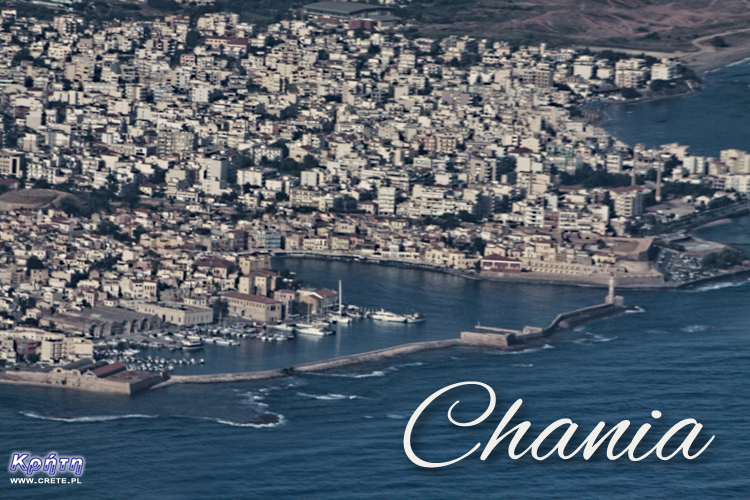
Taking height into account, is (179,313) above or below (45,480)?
above

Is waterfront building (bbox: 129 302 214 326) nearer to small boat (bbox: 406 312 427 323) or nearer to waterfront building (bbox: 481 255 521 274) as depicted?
small boat (bbox: 406 312 427 323)

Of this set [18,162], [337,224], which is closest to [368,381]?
[337,224]

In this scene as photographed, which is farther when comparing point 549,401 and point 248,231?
point 248,231

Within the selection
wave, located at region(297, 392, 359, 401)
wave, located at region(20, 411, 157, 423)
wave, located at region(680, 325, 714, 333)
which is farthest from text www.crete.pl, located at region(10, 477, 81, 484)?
wave, located at region(680, 325, 714, 333)

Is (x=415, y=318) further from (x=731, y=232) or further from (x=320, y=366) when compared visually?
(x=731, y=232)

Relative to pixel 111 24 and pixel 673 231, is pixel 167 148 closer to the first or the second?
pixel 673 231

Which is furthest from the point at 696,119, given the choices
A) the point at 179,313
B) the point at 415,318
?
the point at 179,313
